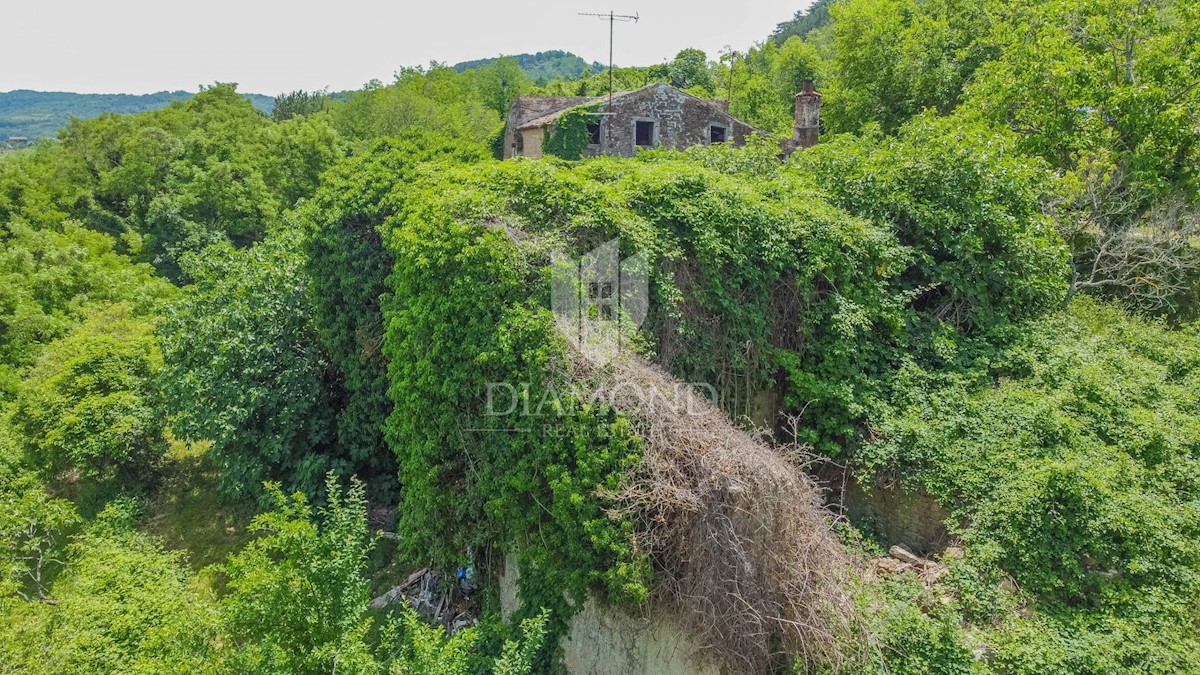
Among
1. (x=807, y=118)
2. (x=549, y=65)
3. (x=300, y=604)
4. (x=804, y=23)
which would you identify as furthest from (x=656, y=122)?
(x=549, y=65)

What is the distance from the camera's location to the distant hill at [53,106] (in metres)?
133

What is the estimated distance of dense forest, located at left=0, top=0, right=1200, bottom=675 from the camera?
6.64 meters

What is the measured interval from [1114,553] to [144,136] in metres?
43.5

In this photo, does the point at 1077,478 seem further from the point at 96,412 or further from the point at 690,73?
the point at 690,73

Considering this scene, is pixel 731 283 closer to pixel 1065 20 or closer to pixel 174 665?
pixel 174 665

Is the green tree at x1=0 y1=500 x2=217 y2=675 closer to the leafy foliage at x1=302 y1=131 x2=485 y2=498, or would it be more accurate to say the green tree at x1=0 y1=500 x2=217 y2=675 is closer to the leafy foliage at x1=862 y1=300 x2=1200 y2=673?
the leafy foliage at x1=302 y1=131 x2=485 y2=498

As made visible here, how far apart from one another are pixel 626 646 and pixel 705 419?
2672 millimetres

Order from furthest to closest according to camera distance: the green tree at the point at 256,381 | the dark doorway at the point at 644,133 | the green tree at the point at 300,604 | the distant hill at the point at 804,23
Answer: the distant hill at the point at 804,23 < the dark doorway at the point at 644,133 < the green tree at the point at 256,381 < the green tree at the point at 300,604

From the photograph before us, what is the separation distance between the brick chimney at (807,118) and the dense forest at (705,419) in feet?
14.1

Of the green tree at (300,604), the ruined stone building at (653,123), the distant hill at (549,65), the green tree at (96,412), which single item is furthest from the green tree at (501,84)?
the distant hill at (549,65)

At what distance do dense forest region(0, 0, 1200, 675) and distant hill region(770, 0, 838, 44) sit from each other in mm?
79219

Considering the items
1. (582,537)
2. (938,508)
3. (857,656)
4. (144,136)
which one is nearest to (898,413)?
(938,508)

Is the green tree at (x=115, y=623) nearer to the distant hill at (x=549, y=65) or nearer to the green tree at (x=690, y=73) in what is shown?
the green tree at (x=690, y=73)

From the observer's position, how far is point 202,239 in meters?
30.3
